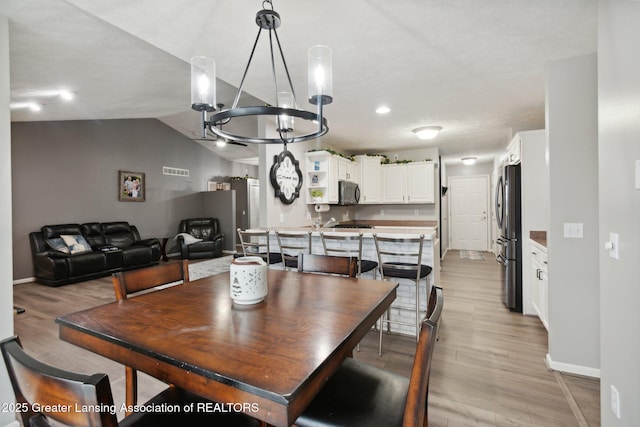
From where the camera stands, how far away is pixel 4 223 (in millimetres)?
1691

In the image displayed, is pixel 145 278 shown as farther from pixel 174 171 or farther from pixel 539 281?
pixel 174 171

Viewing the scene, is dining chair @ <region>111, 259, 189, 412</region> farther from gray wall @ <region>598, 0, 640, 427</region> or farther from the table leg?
the table leg

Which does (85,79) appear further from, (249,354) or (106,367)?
(249,354)

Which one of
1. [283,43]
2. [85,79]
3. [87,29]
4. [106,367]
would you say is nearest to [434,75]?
[283,43]

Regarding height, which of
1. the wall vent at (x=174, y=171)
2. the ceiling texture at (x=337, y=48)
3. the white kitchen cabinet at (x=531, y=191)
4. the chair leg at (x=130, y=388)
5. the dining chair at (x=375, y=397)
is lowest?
the chair leg at (x=130, y=388)

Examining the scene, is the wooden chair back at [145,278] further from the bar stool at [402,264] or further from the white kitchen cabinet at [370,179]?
the white kitchen cabinet at [370,179]

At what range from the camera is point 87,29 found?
2061 mm

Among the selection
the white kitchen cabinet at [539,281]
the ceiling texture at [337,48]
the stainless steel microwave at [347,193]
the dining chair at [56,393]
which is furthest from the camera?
the stainless steel microwave at [347,193]

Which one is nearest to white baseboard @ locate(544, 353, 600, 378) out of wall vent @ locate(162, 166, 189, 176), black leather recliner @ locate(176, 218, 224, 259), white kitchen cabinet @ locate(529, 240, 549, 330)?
white kitchen cabinet @ locate(529, 240, 549, 330)

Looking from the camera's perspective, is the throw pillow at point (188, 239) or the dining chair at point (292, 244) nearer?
the dining chair at point (292, 244)

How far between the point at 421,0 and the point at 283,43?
92 cm

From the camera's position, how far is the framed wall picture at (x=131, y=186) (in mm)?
6812

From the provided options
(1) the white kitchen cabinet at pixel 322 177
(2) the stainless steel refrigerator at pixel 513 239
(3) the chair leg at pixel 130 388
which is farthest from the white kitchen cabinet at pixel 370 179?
(3) the chair leg at pixel 130 388

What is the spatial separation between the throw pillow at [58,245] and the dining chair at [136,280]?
194 inches
